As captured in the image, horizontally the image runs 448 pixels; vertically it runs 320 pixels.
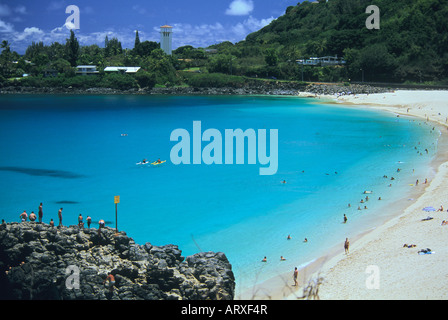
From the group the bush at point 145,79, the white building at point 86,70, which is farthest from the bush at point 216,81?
the white building at point 86,70

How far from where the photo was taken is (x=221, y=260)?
16.9 m

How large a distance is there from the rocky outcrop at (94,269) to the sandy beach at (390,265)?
1.89 meters

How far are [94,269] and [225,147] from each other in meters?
31.5

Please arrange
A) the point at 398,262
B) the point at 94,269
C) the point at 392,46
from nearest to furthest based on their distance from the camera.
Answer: the point at 94,269
the point at 398,262
the point at 392,46

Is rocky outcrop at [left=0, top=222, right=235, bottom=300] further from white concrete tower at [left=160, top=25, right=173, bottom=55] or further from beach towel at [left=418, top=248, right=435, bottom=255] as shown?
white concrete tower at [left=160, top=25, right=173, bottom=55]

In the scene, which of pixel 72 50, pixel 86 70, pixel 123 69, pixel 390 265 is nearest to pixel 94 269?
pixel 390 265

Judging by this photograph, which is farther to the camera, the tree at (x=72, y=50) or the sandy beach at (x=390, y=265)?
the tree at (x=72, y=50)

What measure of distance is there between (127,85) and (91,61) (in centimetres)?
2224

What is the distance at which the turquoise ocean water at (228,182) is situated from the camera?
72.6 ft

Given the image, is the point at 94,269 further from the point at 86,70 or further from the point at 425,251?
the point at 86,70

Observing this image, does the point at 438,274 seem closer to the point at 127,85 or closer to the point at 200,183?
the point at 200,183

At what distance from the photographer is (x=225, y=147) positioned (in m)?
46.0

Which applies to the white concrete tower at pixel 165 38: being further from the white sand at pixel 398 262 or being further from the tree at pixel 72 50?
the white sand at pixel 398 262

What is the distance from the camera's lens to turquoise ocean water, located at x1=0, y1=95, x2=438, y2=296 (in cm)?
2214
